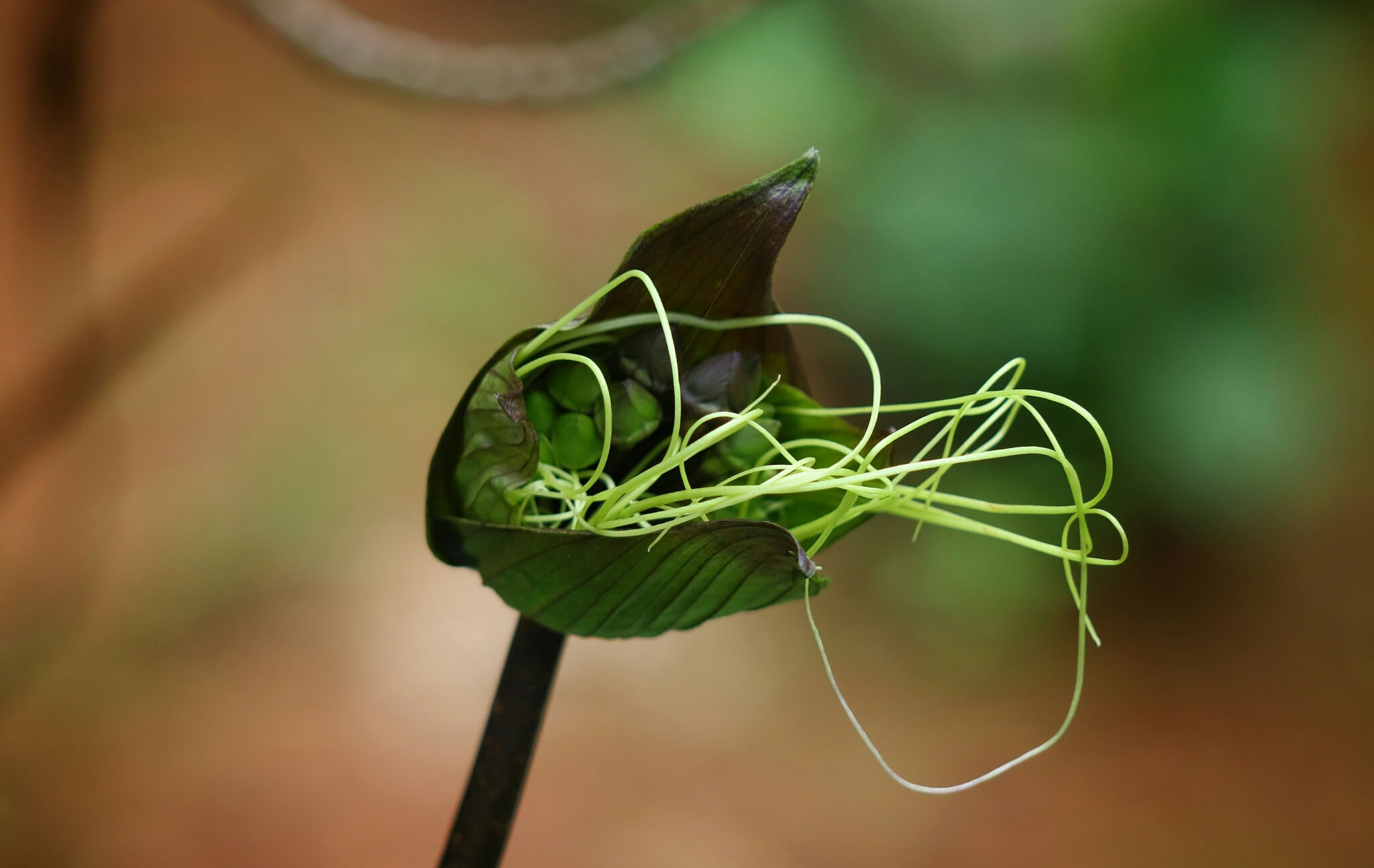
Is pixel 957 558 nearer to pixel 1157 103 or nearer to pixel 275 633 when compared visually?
pixel 1157 103

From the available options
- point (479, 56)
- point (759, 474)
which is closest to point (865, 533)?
point (479, 56)

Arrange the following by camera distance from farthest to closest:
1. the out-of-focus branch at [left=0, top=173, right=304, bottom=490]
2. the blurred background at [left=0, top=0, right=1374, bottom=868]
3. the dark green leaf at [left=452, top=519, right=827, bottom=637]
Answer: the blurred background at [left=0, top=0, right=1374, bottom=868]
the out-of-focus branch at [left=0, top=173, right=304, bottom=490]
the dark green leaf at [left=452, top=519, right=827, bottom=637]

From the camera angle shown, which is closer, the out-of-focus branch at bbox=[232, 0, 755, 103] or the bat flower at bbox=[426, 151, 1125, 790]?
the bat flower at bbox=[426, 151, 1125, 790]

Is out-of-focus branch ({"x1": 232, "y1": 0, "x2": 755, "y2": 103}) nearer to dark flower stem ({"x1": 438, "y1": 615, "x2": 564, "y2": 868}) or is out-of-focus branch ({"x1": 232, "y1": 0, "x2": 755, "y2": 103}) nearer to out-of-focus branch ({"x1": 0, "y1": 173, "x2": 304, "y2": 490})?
out-of-focus branch ({"x1": 0, "y1": 173, "x2": 304, "y2": 490})

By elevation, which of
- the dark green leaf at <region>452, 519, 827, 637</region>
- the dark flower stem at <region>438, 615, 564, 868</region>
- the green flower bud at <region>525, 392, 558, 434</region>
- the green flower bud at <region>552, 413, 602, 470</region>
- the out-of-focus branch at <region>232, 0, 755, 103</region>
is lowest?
the dark flower stem at <region>438, 615, 564, 868</region>

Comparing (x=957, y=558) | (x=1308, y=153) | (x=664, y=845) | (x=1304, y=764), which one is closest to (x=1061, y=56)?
(x=1308, y=153)

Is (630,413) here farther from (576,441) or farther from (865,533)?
(865,533)

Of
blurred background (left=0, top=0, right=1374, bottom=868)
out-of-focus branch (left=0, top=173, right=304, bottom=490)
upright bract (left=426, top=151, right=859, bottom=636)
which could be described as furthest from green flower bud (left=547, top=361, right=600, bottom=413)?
blurred background (left=0, top=0, right=1374, bottom=868)
